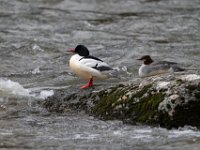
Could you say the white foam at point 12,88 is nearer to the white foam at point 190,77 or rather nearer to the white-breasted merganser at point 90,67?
the white-breasted merganser at point 90,67

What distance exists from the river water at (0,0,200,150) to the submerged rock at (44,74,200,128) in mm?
176

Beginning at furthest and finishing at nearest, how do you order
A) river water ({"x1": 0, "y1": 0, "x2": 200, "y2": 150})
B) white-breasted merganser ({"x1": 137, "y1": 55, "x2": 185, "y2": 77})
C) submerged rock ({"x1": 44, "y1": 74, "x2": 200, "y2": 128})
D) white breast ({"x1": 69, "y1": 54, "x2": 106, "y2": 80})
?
1. white-breasted merganser ({"x1": 137, "y1": 55, "x2": 185, "y2": 77})
2. white breast ({"x1": 69, "y1": 54, "x2": 106, "y2": 80})
3. submerged rock ({"x1": 44, "y1": 74, "x2": 200, "y2": 128})
4. river water ({"x1": 0, "y1": 0, "x2": 200, "y2": 150})

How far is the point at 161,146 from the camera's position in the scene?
8141 mm

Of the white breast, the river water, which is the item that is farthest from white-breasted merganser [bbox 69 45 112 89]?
the river water

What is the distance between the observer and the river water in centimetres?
859

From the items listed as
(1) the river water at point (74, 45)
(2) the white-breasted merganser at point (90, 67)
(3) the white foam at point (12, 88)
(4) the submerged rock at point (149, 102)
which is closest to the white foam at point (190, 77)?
(4) the submerged rock at point (149, 102)

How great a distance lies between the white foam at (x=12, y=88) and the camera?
38.3ft

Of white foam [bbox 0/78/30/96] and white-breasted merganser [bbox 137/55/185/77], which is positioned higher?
white-breasted merganser [bbox 137/55/185/77]

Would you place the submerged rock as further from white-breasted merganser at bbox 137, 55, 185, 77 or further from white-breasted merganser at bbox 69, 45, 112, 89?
white-breasted merganser at bbox 137, 55, 185, 77

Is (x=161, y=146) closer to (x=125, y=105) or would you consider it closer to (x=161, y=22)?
(x=125, y=105)

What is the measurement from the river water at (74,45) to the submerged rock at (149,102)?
0.58ft

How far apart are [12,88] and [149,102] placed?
3.32 meters

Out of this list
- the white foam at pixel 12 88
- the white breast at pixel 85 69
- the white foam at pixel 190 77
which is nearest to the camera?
the white foam at pixel 190 77

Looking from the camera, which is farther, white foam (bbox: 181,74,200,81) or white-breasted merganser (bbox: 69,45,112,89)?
white-breasted merganser (bbox: 69,45,112,89)
